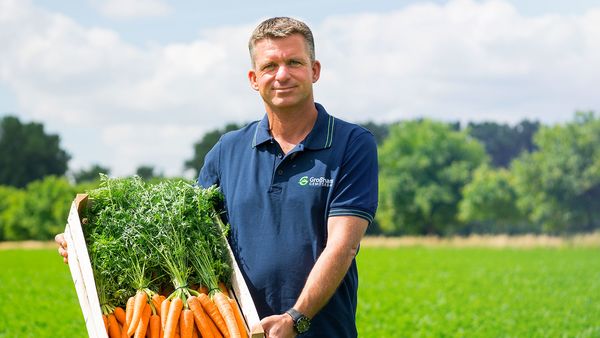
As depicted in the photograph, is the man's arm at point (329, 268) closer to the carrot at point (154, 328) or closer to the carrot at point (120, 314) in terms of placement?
the carrot at point (154, 328)

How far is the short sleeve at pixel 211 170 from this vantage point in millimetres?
4660

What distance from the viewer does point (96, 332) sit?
393 cm

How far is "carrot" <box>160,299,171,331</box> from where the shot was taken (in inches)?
161

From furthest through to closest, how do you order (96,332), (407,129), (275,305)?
(407,129) → (275,305) → (96,332)

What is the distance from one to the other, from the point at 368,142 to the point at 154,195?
4.30 ft

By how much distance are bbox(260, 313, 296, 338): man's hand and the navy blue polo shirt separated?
321 millimetres

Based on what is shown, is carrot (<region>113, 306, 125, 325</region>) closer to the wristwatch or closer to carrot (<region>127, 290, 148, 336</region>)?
carrot (<region>127, 290, 148, 336</region>)

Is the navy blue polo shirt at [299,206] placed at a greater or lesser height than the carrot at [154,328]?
greater

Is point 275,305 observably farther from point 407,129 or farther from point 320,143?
point 407,129

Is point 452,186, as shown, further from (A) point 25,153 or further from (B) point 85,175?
(A) point 25,153

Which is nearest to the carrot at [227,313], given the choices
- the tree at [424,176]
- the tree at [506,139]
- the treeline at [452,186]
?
the treeline at [452,186]

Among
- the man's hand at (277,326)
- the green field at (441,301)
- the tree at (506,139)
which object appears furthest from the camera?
the tree at (506,139)

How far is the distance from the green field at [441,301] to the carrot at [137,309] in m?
8.32

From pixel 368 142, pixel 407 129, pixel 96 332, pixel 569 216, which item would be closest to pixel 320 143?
pixel 368 142
